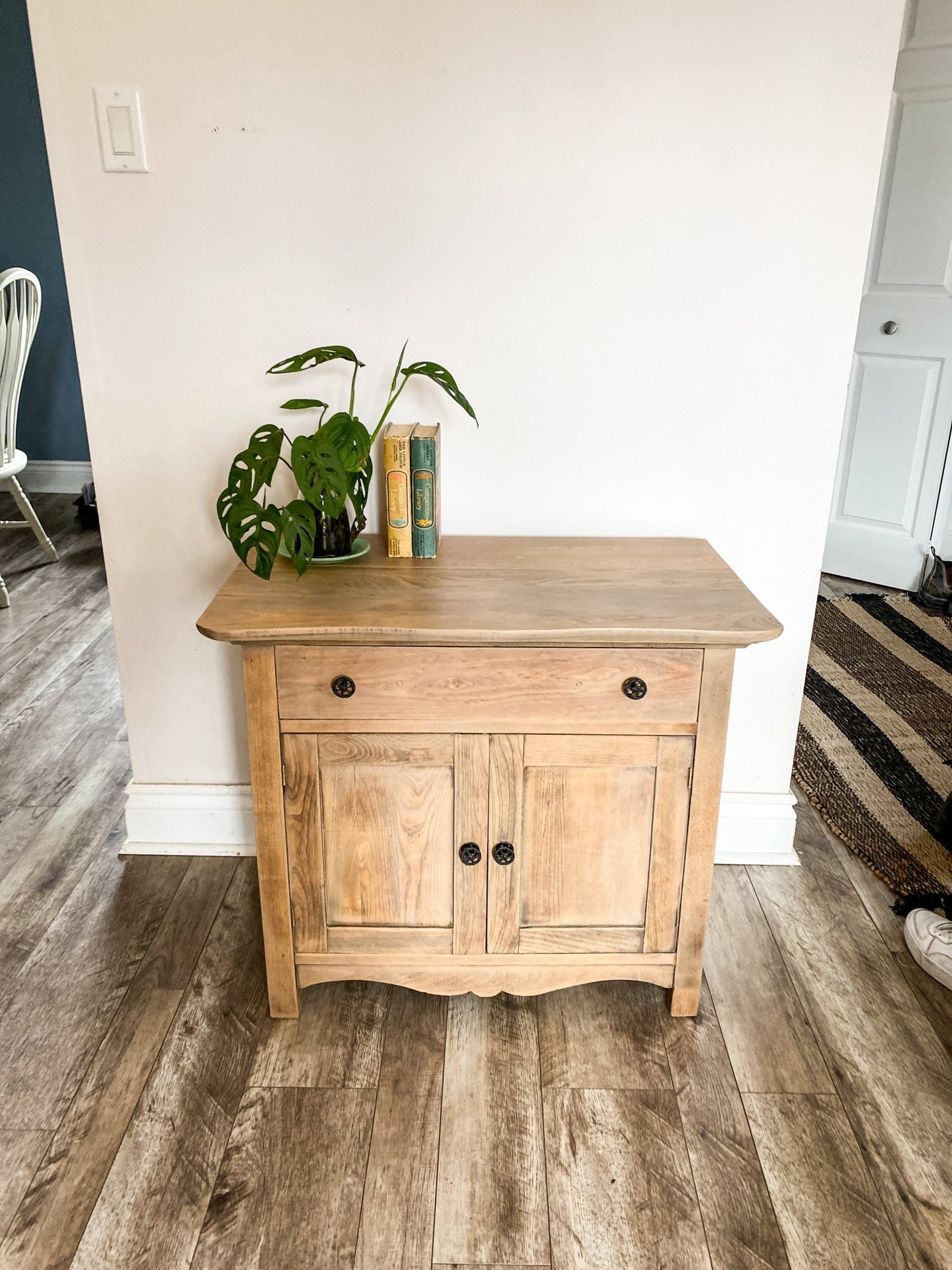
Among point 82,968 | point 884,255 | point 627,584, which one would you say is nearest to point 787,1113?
point 627,584

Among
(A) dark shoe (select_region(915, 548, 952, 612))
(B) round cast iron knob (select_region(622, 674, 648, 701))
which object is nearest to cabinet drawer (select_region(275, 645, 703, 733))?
(B) round cast iron knob (select_region(622, 674, 648, 701))

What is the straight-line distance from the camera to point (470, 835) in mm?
1519

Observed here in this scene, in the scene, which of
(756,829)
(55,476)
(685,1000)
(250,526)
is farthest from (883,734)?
(55,476)

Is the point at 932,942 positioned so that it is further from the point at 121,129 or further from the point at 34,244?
the point at 34,244

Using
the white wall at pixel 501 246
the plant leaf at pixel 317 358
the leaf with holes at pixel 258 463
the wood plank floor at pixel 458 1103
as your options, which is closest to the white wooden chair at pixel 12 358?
the white wall at pixel 501 246

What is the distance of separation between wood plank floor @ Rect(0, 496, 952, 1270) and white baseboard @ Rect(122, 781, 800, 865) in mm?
72

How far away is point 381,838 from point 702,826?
0.49 m

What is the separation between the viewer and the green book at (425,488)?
160cm

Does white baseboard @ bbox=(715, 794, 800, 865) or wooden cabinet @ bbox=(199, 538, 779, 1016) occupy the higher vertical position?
wooden cabinet @ bbox=(199, 538, 779, 1016)

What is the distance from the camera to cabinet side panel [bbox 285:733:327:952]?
1483 millimetres

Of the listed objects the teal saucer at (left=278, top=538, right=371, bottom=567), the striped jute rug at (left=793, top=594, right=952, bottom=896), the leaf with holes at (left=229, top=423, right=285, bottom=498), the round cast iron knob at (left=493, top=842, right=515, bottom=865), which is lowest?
the striped jute rug at (left=793, top=594, right=952, bottom=896)

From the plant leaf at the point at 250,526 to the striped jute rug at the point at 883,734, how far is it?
135 cm

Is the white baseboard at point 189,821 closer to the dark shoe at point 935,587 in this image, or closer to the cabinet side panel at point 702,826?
the cabinet side panel at point 702,826

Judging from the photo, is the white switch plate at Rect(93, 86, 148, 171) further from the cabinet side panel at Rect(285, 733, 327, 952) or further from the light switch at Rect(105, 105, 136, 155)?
the cabinet side panel at Rect(285, 733, 327, 952)
